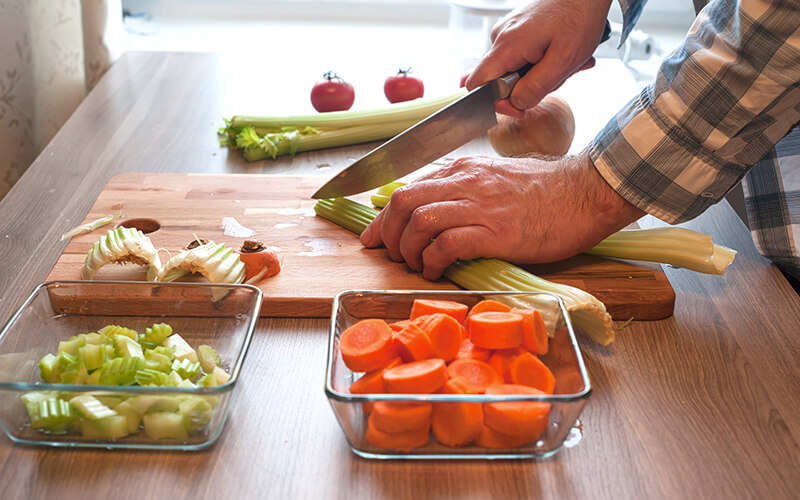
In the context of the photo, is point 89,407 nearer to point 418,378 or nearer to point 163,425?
point 163,425

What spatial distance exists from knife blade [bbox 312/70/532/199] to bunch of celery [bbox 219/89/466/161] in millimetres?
412

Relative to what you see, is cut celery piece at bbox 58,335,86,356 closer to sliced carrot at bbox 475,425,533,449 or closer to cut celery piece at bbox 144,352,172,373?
cut celery piece at bbox 144,352,172,373

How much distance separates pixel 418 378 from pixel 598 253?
66 centimetres

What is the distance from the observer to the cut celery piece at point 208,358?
3.56 feet

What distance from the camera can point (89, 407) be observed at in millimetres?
928

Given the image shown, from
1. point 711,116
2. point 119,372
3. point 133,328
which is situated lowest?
point 133,328

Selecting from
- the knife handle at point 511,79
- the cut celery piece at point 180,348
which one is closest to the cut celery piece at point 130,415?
the cut celery piece at point 180,348

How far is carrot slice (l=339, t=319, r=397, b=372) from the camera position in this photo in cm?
99

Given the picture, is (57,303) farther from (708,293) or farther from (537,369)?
(708,293)

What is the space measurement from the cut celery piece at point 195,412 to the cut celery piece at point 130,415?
0.19 ft

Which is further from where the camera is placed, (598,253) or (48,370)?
(598,253)

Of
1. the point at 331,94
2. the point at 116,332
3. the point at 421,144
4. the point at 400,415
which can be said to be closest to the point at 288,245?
the point at 421,144

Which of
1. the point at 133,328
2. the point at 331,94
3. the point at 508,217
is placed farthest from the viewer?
the point at 331,94

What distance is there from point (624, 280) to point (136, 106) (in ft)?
5.21
